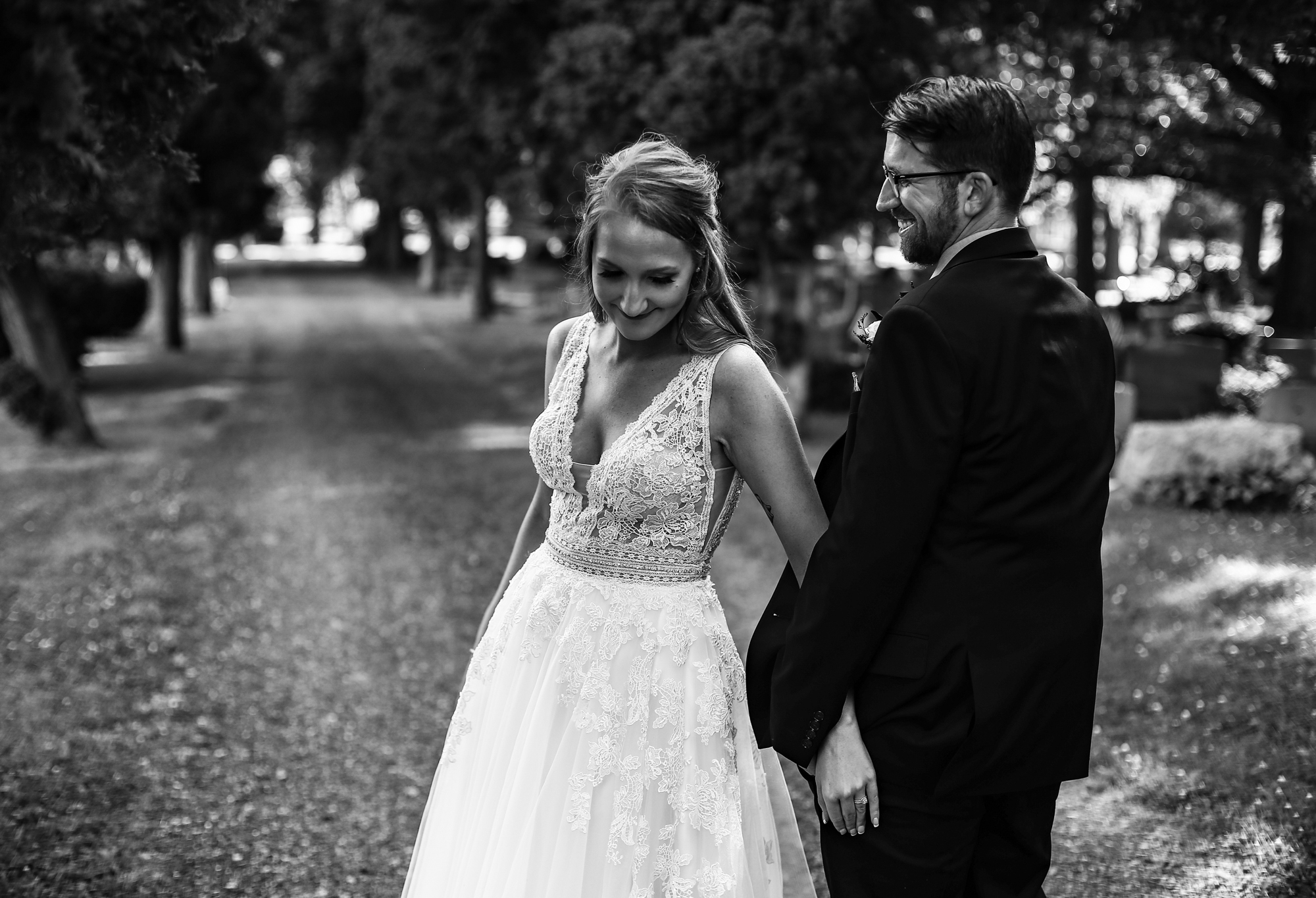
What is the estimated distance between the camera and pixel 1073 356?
2387mm

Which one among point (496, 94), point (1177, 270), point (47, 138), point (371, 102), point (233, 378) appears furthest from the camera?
point (1177, 270)

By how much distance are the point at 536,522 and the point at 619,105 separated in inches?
435

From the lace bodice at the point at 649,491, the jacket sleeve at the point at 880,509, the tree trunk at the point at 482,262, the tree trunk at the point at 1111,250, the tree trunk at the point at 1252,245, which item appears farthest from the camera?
the tree trunk at the point at 1111,250

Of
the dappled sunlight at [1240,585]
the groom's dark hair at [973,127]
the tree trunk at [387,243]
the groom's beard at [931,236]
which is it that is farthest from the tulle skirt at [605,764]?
the tree trunk at [387,243]

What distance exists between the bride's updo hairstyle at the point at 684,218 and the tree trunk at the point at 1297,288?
1782cm

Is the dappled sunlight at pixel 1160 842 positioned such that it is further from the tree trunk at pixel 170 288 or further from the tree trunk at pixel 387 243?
the tree trunk at pixel 387 243

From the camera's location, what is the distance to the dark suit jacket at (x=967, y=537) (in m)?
2.32

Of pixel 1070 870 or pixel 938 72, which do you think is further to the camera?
pixel 938 72

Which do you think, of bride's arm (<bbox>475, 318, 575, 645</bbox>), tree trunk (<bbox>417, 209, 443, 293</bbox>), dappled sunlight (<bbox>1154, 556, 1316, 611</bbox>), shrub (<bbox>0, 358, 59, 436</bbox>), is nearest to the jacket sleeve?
bride's arm (<bbox>475, 318, 575, 645</bbox>)

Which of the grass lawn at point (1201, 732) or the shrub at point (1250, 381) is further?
the shrub at point (1250, 381)

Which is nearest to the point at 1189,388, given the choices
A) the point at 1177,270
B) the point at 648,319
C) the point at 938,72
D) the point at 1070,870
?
the point at 938,72

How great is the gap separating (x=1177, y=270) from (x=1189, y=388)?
18.5 metres

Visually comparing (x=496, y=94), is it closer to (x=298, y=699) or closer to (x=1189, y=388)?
(x=1189, y=388)

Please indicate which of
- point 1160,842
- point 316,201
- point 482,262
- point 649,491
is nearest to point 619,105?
point 1160,842
